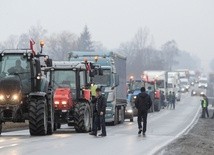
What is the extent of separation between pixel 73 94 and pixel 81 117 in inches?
55.0

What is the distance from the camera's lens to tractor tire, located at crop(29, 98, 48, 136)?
23.1 meters

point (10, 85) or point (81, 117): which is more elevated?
point (10, 85)

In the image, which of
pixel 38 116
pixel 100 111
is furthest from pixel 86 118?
pixel 38 116

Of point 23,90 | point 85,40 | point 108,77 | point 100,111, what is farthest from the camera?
point 85,40

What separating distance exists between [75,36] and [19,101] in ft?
483

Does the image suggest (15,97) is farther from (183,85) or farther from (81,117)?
(183,85)

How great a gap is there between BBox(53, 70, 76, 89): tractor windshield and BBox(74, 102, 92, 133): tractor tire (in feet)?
3.91

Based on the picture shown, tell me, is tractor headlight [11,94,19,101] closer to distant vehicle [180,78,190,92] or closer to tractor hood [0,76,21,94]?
tractor hood [0,76,21,94]

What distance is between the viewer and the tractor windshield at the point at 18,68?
2333cm

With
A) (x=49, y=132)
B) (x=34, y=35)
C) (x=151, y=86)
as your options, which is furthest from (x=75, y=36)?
(x=49, y=132)

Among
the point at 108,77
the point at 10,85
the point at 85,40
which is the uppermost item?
the point at 85,40

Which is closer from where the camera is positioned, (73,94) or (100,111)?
(100,111)

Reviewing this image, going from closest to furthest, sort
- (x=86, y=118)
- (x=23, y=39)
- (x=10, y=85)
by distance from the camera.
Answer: (x=10, y=85)
(x=86, y=118)
(x=23, y=39)

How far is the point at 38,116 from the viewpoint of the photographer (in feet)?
75.9
